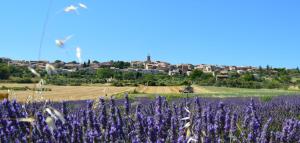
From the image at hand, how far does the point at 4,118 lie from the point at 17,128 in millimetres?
159

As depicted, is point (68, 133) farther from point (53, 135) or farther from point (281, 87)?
point (281, 87)

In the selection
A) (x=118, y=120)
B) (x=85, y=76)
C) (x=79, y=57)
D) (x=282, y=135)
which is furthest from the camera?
(x=85, y=76)

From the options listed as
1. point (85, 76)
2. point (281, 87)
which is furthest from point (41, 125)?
point (85, 76)

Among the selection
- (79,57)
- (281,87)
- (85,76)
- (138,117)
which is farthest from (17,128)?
(85,76)

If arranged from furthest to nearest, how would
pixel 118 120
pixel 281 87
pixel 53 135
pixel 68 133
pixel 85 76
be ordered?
pixel 85 76
pixel 281 87
pixel 118 120
pixel 68 133
pixel 53 135

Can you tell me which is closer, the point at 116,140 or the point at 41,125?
the point at 41,125

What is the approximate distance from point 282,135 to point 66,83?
243ft

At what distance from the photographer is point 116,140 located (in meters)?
4.70

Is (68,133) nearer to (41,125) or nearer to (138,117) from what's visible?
(41,125)

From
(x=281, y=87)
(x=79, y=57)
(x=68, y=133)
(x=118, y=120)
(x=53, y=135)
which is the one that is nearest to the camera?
(x=79, y=57)

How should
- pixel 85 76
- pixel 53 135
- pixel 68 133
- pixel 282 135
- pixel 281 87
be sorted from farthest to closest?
pixel 85 76, pixel 281 87, pixel 282 135, pixel 68 133, pixel 53 135

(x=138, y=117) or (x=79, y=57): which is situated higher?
(x=79, y=57)

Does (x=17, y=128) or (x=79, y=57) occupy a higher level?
(x=79, y=57)

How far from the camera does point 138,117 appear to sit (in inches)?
201
